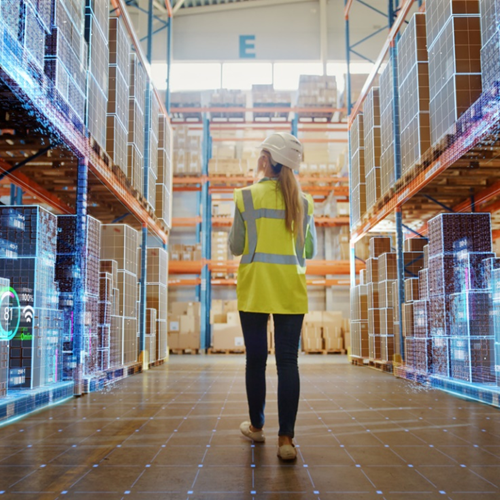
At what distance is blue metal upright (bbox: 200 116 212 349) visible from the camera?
16500 millimetres

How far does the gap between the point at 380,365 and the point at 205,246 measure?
332 inches

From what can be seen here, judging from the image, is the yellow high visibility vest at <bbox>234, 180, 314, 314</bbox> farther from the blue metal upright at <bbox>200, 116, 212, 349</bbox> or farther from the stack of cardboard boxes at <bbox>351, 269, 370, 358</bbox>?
the blue metal upright at <bbox>200, 116, 212, 349</bbox>

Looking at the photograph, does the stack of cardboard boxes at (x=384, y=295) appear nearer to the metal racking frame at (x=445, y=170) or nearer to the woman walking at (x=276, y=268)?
the metal racking frame at (x=445, y=170)

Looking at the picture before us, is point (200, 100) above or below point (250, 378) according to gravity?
above

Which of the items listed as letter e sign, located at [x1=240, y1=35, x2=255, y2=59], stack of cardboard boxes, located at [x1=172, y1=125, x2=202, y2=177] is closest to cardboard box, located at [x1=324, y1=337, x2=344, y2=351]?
stack of cardboard boxes, located at [x1=172, y1=125, x2=202, y2=177]

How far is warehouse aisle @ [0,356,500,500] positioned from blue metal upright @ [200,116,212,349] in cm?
1105

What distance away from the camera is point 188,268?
54.5ft

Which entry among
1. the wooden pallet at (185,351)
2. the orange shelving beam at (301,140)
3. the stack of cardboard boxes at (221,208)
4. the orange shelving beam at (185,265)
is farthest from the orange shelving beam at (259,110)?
the wooden pallet at (185,351)

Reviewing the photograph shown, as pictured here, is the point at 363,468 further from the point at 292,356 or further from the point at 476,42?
the point at 476,42

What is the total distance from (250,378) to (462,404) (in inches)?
113

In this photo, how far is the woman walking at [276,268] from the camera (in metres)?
2.93

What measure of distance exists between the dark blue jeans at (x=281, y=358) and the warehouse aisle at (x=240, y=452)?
248 millimetres

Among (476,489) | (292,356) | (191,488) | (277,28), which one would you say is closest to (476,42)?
(292,356)

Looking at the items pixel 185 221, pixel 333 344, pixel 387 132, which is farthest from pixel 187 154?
pixel 387 132
